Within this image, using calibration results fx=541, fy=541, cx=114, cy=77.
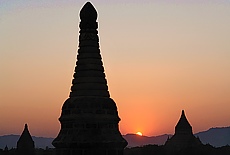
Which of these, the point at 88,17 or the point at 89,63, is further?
the point at 88,17

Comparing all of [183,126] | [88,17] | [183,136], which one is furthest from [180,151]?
[88,17]

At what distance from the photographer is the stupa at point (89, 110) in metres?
31.5

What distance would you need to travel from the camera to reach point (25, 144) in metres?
78.8

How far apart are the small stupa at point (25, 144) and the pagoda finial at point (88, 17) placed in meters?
47.2

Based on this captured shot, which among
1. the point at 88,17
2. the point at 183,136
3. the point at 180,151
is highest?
the point at 183,136

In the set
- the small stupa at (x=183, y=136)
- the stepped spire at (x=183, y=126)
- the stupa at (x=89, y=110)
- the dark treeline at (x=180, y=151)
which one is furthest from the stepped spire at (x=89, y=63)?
the stepped spire at (x=183, y=126)

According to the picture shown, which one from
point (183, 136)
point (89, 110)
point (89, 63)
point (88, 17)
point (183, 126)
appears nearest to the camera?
point (89, 110)

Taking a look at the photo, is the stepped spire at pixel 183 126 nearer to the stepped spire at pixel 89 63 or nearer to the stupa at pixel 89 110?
the stupa at pixel 89 110

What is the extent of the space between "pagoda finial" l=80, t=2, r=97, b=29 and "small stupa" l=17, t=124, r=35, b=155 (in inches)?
1857

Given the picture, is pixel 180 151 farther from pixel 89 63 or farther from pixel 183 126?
pixel 89 63

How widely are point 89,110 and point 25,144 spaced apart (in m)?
48.9

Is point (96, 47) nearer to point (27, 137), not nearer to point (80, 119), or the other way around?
point (80, 119)

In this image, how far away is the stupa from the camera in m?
31.5

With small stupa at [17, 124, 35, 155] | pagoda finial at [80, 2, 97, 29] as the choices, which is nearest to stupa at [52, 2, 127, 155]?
pagoda finial at [80, 2, 97, 29]
